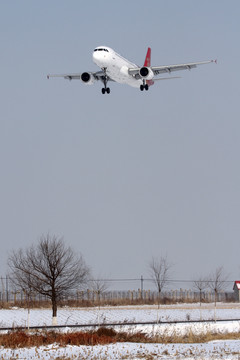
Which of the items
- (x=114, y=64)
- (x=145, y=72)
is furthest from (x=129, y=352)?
(x=145, y=72)

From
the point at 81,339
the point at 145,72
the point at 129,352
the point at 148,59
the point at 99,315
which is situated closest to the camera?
the point at 129,352

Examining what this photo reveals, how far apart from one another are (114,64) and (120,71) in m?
1.19

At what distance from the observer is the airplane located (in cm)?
5081

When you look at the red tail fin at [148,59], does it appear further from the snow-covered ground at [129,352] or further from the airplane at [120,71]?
the snow-covered ground at [129,352]

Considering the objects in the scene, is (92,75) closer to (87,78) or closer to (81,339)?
(87,78)

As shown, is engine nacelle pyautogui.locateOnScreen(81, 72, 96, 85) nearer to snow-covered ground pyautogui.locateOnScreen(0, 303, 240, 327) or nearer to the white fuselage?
the white fuselage

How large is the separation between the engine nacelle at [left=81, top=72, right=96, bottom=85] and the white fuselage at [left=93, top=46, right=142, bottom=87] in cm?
236

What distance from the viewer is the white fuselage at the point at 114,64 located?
50406 mm

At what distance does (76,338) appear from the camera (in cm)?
2566

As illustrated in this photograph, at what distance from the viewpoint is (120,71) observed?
5266cm

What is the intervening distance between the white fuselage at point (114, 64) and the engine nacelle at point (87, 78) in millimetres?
2364

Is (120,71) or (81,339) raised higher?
(120,71)

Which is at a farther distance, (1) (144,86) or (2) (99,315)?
(1) (144,86)

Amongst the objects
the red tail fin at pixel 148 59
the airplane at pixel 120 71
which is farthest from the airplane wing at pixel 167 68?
the red tail fin at pixel 148 59
